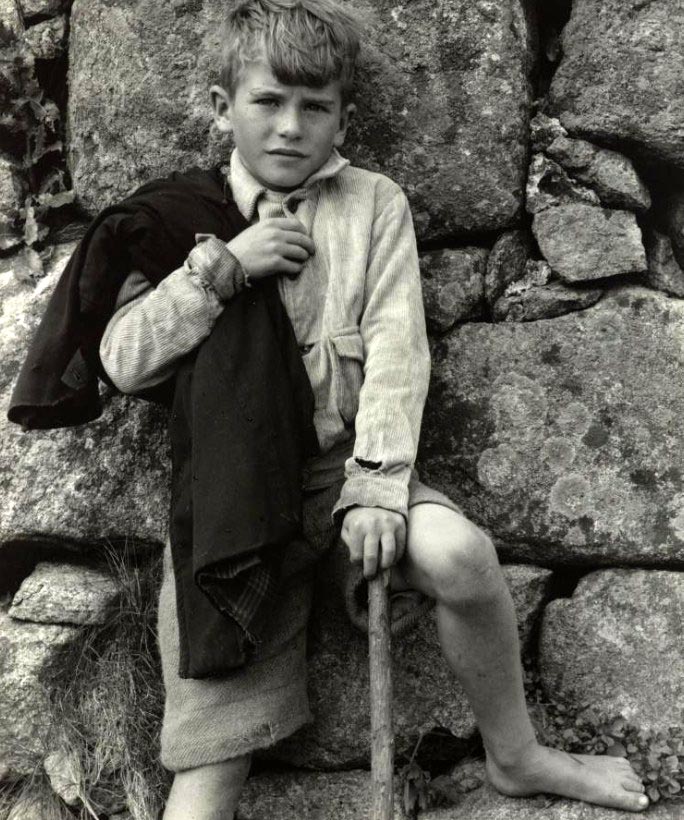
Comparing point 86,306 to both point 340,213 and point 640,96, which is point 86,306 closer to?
point 340,213

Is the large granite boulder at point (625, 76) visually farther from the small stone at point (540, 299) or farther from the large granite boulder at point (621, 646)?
the large granite boulder at point (621, 646)

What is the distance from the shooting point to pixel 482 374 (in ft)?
9.15

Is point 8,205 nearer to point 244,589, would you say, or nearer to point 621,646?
point 244,589

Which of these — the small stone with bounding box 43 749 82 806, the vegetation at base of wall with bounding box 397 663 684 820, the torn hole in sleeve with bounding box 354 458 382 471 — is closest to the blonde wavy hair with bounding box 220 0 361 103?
the torn hole in sleeve with bounding box 354 458 382 471

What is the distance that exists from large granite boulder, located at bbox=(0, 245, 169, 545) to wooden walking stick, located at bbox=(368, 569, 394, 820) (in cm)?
80

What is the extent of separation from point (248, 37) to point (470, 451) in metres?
1.23

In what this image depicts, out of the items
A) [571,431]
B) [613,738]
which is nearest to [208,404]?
[571,431]

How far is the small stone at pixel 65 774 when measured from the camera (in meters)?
2.65

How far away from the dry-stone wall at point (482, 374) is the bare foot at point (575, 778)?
0.11 m

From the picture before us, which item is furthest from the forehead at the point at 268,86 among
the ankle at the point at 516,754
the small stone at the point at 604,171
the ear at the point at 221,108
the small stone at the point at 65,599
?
the ankle at the point at 516,754

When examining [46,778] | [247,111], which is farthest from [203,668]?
[247,111]

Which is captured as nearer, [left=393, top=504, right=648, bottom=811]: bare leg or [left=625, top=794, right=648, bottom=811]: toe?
[left=393, top=504, right=648, bottom=811]: bare leg

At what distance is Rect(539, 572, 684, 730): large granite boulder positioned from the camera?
258 centimetres

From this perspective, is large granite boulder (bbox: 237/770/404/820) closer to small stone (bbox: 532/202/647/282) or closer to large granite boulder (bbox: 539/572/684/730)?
large granite boulder (bbox: 539/572/684/730)
